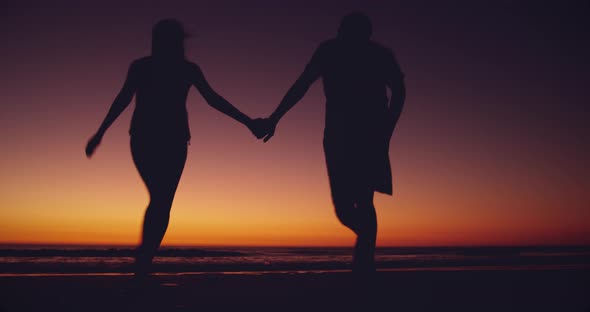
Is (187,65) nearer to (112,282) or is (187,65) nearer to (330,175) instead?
(330,175)

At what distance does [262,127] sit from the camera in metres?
5.50

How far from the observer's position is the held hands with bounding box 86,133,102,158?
4.39 metres

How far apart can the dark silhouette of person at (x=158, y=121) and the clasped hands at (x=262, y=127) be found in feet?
3.60

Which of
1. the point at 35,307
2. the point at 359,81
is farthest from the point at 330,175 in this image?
the point at 35,307

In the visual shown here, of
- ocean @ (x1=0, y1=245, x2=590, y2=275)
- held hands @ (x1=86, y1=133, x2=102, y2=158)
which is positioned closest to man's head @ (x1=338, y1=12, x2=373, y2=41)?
held hands @ (x1=86, y1=133, x2=102, y2=158)

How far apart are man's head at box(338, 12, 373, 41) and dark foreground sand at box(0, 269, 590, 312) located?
218 centimetres

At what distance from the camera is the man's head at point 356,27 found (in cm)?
426

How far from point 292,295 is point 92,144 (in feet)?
7.66

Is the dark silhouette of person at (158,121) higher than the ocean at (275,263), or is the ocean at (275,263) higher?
the dark silhouette of person at (158,121)

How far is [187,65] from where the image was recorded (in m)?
4.49

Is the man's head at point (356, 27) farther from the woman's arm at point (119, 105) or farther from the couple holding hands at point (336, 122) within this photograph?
the woman's arm at point (119, 105)

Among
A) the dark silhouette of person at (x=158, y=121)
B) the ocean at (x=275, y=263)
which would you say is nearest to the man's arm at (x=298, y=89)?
the dark silhouette of person at (x=158, y=121)

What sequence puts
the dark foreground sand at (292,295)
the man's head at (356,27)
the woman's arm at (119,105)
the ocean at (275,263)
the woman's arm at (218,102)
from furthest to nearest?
the ocean at (275,263) → the woman's arm at (218,102) → the woman's arm at (119,105) → the man's head at (356,27) → the dark foreground sand at (292,295)

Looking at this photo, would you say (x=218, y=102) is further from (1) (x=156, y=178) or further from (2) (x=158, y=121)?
(1) (x=156, y=178)
